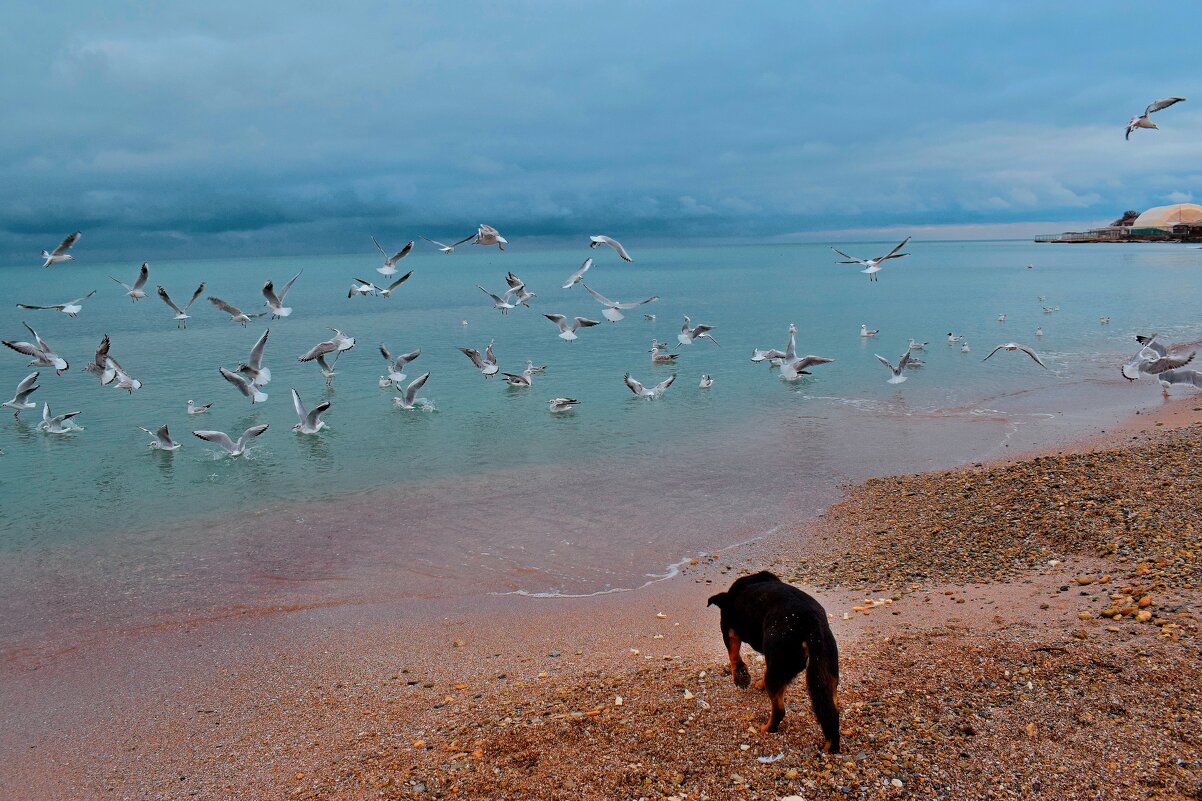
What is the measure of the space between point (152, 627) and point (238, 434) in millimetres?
12066

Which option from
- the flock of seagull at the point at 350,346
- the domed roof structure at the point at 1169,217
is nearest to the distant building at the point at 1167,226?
the domed roof structure at the point at 1169,217

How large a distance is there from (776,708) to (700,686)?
1.04 meters

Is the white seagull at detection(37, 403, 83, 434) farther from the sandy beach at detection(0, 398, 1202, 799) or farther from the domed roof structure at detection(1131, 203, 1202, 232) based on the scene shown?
the domed roof structure at detection(1131, 203, 1202, 232)

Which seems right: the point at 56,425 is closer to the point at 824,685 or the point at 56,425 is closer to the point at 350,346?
the point at 350,346

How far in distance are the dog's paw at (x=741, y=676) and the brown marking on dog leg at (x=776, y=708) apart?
0.64 meters

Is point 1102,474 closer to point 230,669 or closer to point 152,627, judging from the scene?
point 230,669

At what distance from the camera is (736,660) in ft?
19.7

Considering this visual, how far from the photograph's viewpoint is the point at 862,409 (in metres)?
21.1

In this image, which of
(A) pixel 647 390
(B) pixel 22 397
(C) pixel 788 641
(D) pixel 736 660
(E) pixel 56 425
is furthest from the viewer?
(A) pixel 647 390

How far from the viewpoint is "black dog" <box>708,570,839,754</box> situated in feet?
15.8

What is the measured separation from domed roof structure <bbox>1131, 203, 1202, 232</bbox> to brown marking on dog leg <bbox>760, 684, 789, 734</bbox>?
548 ft

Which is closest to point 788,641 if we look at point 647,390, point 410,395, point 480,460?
point 480,460

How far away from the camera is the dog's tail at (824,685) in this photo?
4.80 metres

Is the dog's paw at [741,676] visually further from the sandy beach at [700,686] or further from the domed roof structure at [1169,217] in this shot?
the domed roof structure at [1169,217]
